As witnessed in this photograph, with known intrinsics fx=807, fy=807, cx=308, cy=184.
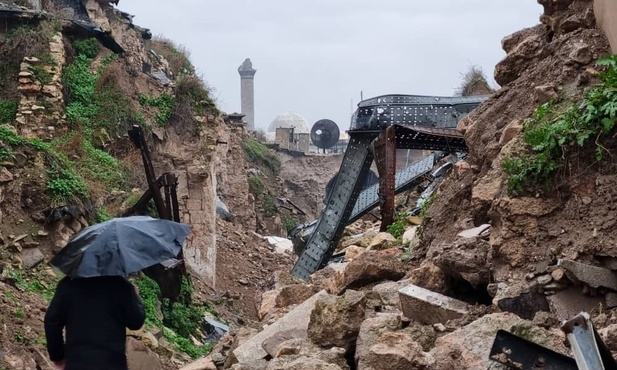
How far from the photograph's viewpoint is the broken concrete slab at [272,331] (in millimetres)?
5000

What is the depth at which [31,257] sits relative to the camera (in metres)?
10.4

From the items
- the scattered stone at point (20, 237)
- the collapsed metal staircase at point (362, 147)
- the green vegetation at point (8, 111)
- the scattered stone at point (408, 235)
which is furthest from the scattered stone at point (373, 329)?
the green vegetation at point (8, 111)

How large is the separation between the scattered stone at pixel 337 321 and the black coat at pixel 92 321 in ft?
3.20

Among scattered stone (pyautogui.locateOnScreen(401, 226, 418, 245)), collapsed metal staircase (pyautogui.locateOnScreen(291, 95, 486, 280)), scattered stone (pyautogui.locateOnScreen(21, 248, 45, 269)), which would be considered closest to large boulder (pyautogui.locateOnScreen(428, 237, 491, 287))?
scattered stone (pyautogui.locateOnScreen(401, 226, 418, 245))

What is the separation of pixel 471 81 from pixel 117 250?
14.7 metres

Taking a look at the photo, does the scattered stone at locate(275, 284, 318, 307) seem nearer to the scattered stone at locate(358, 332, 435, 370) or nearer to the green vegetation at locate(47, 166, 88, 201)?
the scattered stone at locate(358, 332, 435, 370)

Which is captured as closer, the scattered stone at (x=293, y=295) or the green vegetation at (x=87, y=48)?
the scattered stone at (x=293, y=295)

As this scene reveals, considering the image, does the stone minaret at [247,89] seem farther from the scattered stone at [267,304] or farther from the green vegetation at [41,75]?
the scattered stone at [267,304]

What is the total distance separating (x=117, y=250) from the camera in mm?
4176

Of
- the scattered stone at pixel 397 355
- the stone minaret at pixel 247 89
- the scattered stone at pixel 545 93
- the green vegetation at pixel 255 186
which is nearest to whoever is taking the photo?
the scattered stone at pixel 397 355

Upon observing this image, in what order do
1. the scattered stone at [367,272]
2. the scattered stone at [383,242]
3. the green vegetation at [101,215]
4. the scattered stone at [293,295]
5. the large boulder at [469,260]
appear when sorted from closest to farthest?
the large boulder at [469,260] < the scattered stone at [367,272] < the scattered stone at [293,295] < the scattered stone at [383,242] < the green vegetation at [101,215]

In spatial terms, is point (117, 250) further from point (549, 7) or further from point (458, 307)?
point (549, 7)

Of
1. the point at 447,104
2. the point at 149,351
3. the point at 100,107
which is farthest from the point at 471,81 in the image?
the point at 149,351

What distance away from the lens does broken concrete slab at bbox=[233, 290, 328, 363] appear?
5.00 m
